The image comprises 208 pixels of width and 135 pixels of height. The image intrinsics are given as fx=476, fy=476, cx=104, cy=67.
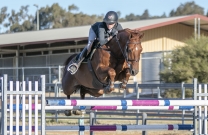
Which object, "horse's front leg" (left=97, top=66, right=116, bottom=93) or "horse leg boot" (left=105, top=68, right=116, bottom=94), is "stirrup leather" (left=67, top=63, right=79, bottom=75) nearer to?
"horse's front leg" (left=97, top=66, right=116, bottom=93)

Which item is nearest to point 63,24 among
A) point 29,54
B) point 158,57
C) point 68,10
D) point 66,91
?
point 68,10

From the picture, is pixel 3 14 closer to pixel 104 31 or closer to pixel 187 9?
pixel 187 9

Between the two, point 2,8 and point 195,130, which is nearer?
point 195,130

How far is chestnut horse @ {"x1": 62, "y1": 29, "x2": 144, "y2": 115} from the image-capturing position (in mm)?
8586

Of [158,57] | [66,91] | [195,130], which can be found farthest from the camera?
[158,57]

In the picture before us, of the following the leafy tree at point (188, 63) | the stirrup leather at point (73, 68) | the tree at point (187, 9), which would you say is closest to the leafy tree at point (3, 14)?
the tree at point (187, 9)

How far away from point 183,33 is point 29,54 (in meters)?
11.4

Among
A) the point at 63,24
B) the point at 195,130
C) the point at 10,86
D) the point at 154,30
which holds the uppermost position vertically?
the point at 63,24

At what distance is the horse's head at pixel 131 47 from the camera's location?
27.8 feet

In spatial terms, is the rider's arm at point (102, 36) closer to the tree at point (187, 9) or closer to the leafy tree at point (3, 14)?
the leafy tree at point (3, 14)

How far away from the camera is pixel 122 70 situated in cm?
924

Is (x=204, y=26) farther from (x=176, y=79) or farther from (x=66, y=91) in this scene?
(x=66, y=91)

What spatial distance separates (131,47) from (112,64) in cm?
86

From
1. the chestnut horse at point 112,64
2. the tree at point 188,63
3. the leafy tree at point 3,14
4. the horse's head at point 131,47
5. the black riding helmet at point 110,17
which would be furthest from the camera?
the leafy tree at point 3,14
